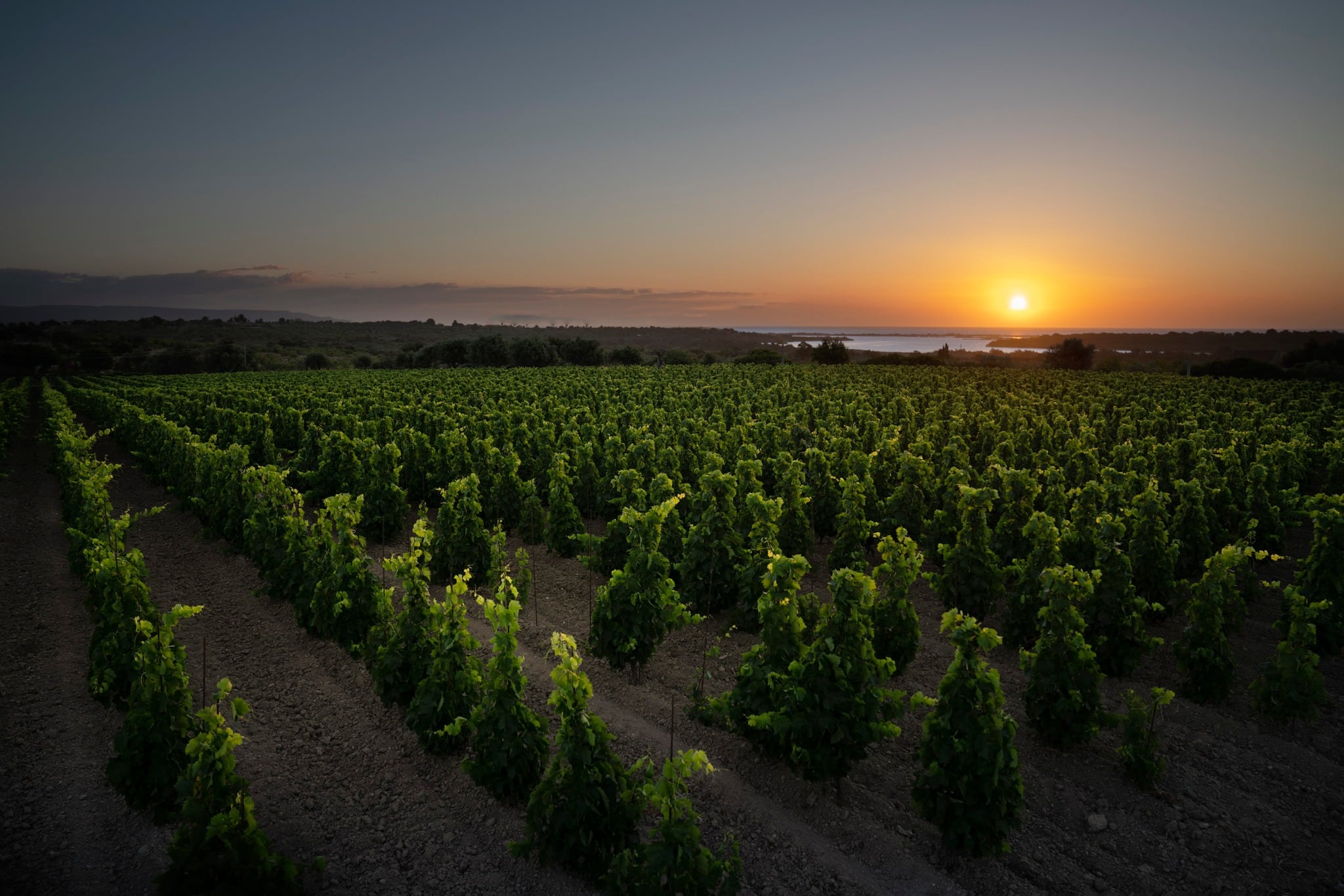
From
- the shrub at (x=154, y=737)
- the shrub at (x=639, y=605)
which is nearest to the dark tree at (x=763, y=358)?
the shrub at (x=639, y=605)

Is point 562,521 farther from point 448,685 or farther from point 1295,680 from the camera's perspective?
point 1295,680

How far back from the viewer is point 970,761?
6039 millimetres

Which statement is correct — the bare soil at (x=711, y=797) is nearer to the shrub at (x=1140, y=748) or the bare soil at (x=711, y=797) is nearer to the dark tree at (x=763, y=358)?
the shrub at (x=1140, y=748)

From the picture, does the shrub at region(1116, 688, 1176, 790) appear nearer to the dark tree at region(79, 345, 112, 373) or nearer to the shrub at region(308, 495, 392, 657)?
the shrub at region(308, 495, 392, 657)

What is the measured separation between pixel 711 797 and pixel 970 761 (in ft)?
9.20

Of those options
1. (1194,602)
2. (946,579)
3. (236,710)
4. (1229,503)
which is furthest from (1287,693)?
(236,710)

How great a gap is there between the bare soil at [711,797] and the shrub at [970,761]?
0.40m

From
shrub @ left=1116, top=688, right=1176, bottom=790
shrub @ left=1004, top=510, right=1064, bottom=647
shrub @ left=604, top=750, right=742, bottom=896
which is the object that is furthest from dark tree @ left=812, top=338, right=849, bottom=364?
shrub @ left=604, top=750, right=742, bottom=896

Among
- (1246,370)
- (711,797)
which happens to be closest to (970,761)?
(711,797)

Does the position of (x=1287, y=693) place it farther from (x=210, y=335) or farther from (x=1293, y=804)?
(x=210, y=335)

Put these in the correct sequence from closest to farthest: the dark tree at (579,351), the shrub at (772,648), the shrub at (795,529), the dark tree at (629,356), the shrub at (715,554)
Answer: the shrub at (772,648)
the shrub at (715,554)
the shrub at (795,529)
the dark tree at (629,356)
the dark tree at (579,351)

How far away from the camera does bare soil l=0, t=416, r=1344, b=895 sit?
605 cm

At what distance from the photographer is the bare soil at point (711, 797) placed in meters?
6.05

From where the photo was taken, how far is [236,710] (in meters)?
5.79
